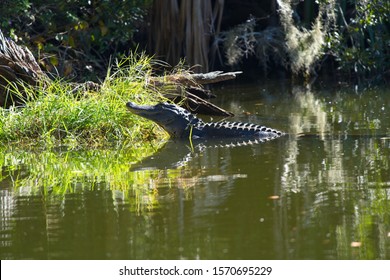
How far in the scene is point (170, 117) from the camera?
10.8 metres

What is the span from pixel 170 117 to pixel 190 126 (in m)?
0.28

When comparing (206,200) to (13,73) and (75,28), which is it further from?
(75,28)

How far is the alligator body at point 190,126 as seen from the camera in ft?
34.7

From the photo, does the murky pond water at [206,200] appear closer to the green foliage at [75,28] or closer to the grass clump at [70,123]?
the grass clump at [70,123]

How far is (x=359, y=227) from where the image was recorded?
19.6 feet

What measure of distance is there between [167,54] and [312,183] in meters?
9.76

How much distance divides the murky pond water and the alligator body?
256 mm

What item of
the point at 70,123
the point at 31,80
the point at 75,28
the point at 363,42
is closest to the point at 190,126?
the point at 70,123

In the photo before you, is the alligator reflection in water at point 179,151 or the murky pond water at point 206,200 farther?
the alligator reflection in water at point 179,151

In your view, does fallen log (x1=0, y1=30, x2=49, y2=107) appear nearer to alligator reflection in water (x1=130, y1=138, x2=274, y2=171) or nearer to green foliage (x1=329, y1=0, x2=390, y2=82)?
alligator reflection in water (x1=130, y1=138, x2=274, y2=171)

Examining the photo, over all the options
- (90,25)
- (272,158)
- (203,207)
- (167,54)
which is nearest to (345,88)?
(167,54)

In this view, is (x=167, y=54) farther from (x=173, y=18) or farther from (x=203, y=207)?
(x=203, y=207)

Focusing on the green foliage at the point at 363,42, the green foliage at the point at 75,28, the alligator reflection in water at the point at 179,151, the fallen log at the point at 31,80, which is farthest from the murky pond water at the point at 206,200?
the green foliage at the point at 75,28

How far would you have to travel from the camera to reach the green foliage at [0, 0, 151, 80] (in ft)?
50.6
